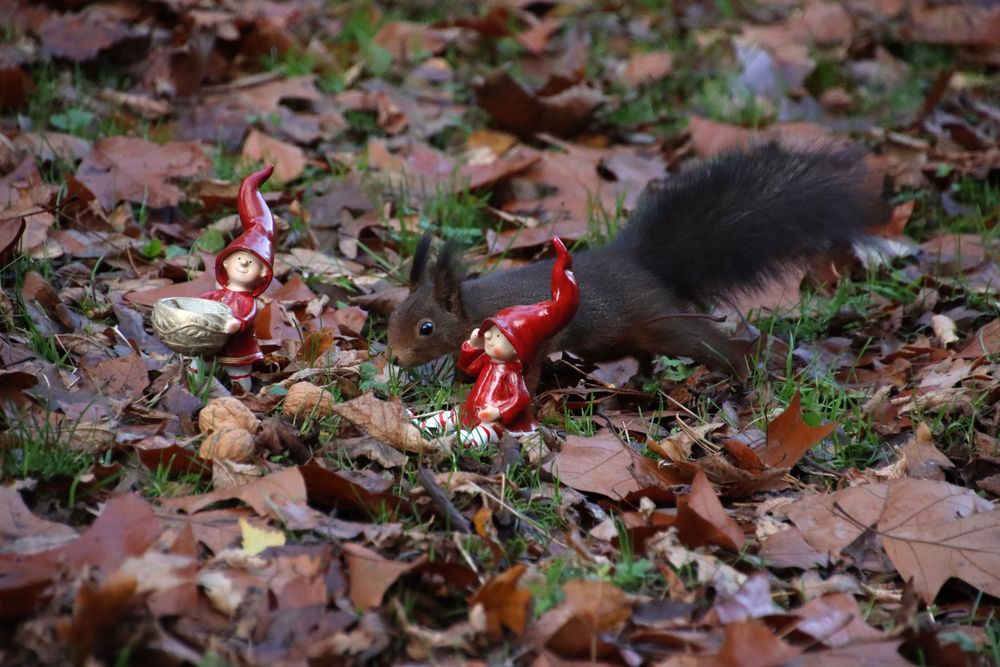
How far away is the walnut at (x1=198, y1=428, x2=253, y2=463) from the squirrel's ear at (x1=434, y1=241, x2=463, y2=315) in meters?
0.83

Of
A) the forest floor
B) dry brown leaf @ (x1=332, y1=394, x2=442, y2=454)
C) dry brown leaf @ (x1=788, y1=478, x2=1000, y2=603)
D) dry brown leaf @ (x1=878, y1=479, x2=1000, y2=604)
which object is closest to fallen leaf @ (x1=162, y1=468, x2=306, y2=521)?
the forest floor

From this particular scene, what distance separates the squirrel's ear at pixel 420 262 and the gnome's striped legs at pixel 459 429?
57 cm

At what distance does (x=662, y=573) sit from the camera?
7.63 ft

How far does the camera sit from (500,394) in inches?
109

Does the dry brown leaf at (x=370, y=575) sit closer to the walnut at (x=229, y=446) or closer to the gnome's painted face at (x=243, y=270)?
the walnut at (x=229, y=446)

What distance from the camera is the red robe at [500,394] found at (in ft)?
9.07

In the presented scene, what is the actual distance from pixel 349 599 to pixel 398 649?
0.16m

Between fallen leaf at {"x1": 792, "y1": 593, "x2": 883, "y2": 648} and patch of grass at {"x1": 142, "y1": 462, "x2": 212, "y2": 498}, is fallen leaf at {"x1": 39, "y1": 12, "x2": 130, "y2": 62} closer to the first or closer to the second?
patch of grass at {"x1": 142, "y1": 462, "x2": 212, "y2": 498}

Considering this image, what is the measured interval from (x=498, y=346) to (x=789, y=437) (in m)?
0.77

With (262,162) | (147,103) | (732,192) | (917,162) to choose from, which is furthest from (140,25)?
(917,162)

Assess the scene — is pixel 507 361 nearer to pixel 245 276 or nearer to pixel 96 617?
pixel 245 276

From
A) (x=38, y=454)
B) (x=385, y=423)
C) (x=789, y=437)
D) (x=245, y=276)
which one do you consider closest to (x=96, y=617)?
(x=38, y=454)

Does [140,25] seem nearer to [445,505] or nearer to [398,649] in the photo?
[445,505]

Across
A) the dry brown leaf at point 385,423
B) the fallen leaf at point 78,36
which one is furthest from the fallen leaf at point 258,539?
the fallen leaf at point 78,36
